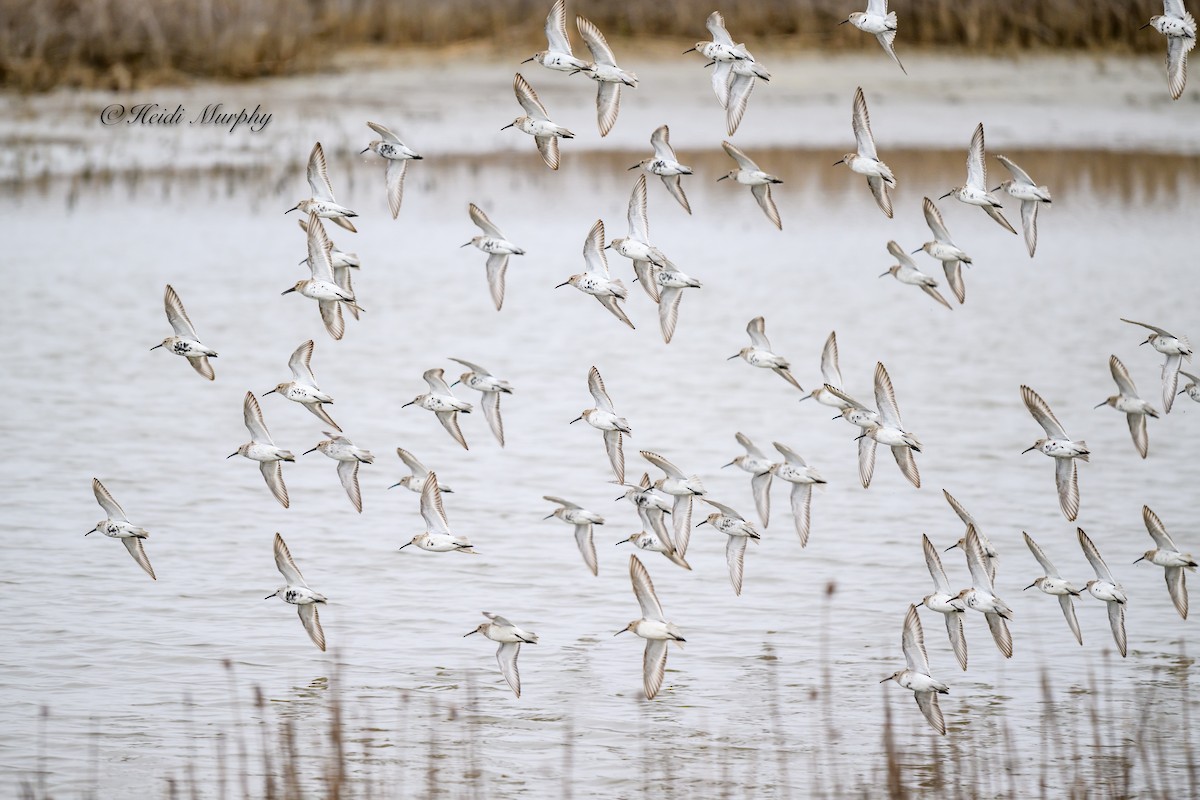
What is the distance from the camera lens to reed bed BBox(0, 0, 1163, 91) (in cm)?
3070

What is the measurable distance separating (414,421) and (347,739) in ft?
25.0

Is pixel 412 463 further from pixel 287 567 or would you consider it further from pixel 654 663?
pixel 654 663

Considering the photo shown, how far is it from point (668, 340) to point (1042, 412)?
198cm

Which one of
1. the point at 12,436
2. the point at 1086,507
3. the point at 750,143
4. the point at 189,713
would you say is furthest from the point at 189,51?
the point at 189,713

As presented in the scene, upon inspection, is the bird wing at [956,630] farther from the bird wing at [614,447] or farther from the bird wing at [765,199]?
the bird wing at [765,199]

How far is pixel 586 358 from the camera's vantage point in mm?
19391

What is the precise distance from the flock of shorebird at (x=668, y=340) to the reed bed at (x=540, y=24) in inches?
834

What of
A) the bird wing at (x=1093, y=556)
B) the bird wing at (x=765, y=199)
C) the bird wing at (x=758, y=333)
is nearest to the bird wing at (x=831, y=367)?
the bird wing at (x=758, y=333)

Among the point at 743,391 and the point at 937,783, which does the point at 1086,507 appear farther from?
the point at 937,783

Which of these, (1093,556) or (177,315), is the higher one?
(177,315)

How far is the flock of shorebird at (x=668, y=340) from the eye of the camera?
367 inches

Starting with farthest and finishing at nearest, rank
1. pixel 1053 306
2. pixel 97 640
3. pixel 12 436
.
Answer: pixel 1053 306 → pixel 12 436 → pixel 97 640

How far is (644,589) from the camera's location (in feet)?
27.7
